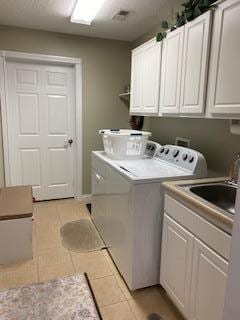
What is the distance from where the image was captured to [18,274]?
210 cm

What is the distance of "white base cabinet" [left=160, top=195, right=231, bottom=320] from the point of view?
1.23m

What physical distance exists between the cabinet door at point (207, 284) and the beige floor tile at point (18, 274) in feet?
4.33

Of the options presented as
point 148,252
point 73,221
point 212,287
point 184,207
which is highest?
point 184,207

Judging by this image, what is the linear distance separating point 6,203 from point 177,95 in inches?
75.4

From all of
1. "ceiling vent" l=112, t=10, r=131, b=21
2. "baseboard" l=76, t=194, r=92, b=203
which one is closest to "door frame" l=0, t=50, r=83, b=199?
"baseboard" l=76, t=194, r=92, b=203

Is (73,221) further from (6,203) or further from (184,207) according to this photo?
(184,207)

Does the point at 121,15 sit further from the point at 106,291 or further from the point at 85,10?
the point at 106,291

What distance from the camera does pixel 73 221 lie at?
308 cm

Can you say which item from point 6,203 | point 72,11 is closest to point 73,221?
point 6,203

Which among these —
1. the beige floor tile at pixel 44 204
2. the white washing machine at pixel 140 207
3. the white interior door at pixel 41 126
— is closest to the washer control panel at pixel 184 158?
the white washing machine at pixel 140 207

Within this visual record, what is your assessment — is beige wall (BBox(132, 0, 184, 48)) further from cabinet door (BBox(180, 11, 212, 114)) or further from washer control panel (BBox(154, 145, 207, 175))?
washer control panel (BBox(154, 145, 207, 175))

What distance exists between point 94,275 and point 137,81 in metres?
1.98

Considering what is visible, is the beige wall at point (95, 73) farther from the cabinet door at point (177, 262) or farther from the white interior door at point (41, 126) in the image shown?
the cabinet door at point (177, 262)

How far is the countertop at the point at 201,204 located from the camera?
3.83ft
